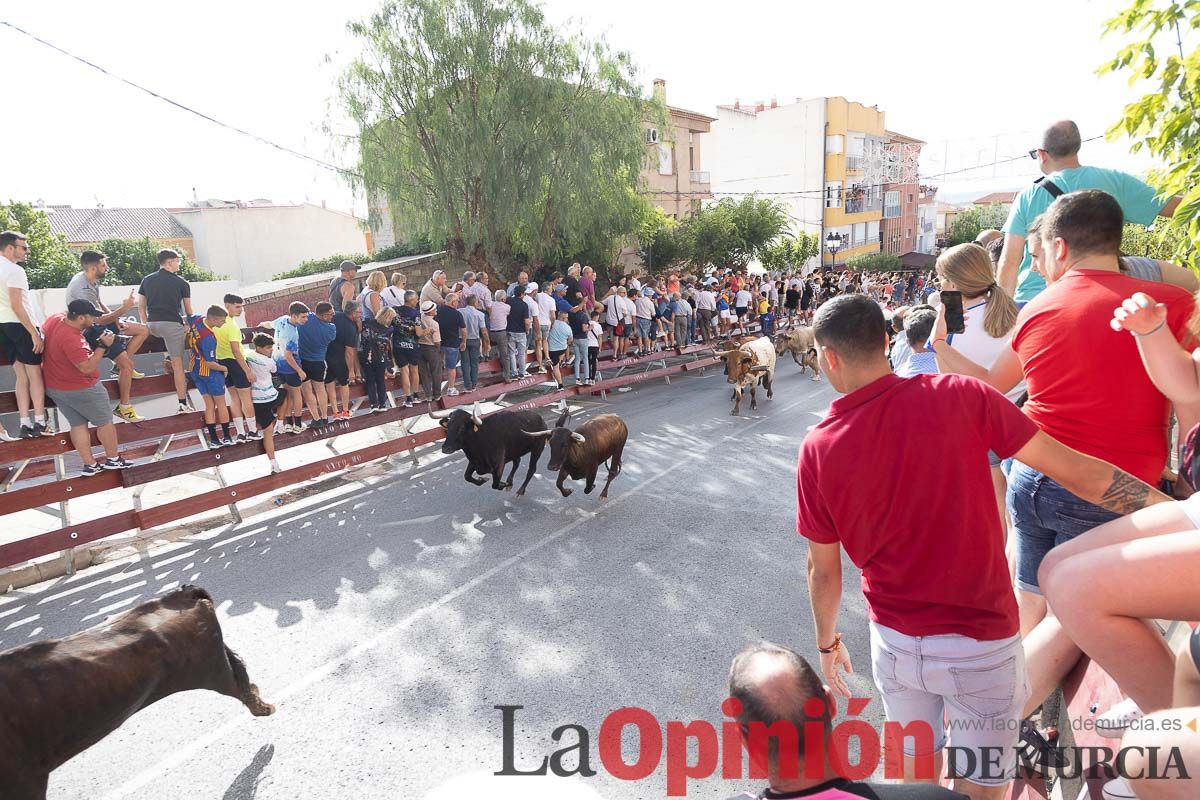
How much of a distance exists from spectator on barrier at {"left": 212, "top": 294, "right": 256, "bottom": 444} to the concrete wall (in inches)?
1539

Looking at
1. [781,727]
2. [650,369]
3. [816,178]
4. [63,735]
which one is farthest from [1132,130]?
[816,178]

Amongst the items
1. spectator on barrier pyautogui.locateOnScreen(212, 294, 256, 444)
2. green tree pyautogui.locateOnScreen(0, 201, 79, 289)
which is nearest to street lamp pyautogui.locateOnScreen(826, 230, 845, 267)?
green tree pyautogui.locateOnScreen(0, 201, 79, 289)

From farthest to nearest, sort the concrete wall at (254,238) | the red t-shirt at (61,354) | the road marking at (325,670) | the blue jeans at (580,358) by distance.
A: the concrete wall at (254,238)
the blue jeans at (580,358)
the red t-shirt at (61,354)
the road marking at (325,670)

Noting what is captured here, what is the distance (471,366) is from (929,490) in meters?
10.5

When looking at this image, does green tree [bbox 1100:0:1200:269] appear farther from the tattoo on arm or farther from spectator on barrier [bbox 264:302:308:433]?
spectator on barrier [bbox 264:302:308:433]

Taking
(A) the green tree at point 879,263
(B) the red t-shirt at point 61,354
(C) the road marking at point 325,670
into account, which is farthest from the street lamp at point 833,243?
(B) the red t-shirt at point 61,354

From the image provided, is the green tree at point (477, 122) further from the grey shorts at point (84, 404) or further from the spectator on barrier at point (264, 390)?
the grey shorts at point (84, 404)

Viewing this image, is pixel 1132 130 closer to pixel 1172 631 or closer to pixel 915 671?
pixel 1172 631

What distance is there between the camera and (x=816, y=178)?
161 ft

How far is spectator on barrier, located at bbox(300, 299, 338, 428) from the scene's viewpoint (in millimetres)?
9133

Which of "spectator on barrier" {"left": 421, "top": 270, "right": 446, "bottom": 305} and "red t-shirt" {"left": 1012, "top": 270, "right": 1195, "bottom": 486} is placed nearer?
"red t-shirt" {"left": 1012, "top": 270, "right": 1195, "bottom": 486}

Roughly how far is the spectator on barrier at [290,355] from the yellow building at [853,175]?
135 ft

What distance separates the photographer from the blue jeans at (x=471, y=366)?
1206 cm

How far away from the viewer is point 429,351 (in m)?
11.0
